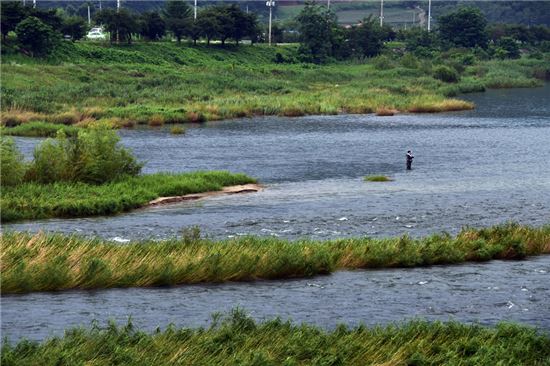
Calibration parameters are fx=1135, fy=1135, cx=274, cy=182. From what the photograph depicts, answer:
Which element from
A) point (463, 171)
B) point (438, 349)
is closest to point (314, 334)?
point (438, 349)

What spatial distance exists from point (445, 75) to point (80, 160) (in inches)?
3933

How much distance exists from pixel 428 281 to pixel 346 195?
19812 millimetres

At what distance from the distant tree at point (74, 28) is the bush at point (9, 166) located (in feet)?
289

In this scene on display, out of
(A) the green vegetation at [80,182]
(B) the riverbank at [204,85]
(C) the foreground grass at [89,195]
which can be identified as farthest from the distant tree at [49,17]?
(C) the foreground grass at [89,195]

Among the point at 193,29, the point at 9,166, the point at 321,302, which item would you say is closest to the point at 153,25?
the point at 193,29

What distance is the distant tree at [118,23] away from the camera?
140m

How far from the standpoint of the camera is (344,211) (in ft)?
173

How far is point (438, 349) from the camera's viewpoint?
29.1 metres

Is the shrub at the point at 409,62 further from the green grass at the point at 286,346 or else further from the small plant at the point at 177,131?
the green grass at the point at 286,346

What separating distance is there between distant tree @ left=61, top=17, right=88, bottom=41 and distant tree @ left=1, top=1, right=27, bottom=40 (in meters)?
12.2

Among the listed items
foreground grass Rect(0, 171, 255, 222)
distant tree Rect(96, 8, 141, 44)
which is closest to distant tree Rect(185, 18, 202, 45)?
distant tree Rect(96, 8, 141, 44)

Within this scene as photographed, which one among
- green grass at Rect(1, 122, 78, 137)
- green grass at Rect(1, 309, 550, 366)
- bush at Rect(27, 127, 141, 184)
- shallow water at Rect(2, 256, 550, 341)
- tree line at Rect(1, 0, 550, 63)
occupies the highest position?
tree line at Rect(1, 0, 550, 63)

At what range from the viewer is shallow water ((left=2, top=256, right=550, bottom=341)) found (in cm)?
3209

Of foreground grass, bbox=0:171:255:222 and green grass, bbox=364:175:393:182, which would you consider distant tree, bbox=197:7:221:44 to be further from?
foreground grass, bbox=0:171:255:222
